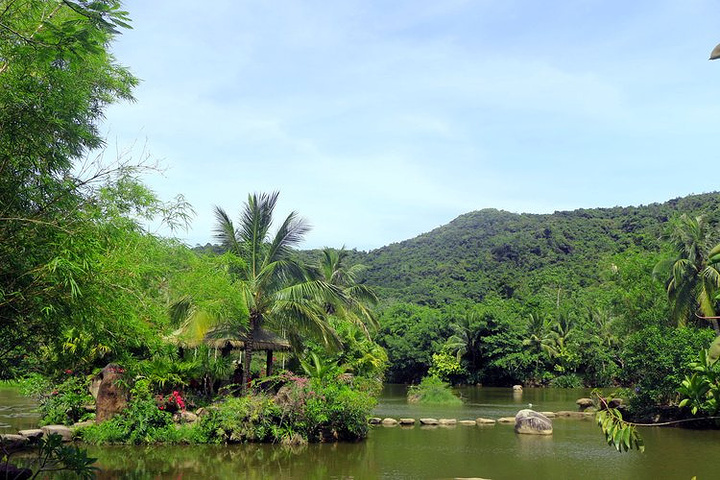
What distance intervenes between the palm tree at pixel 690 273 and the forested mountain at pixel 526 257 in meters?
23.4

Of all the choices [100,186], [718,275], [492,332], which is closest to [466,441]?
[718,275]

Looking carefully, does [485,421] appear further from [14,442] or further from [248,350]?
[14,442]

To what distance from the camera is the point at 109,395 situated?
13.3 meters

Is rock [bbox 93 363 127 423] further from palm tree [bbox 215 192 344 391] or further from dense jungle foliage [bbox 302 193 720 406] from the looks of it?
dense jungle foliage [bbox 302 193 720 406]

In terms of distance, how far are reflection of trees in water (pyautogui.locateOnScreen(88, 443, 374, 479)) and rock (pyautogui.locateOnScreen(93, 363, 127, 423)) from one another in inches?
32.3

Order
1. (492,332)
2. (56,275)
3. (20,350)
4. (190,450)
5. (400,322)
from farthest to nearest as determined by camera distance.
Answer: (400,322) → (492,332) → (190,450) → (20,350) → (56,275)

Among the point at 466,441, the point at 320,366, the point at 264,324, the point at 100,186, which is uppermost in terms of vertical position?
the point at 100,186

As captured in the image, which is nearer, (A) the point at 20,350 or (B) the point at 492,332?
(A) the point at 20,350

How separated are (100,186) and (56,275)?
1.09 metres

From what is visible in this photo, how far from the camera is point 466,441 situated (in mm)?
14250

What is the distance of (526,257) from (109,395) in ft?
169

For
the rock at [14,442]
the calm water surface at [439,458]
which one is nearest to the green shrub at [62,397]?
the calm water surface at [439,458]

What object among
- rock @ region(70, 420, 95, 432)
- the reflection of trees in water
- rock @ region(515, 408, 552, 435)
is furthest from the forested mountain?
rock @ region(70, 420, 95, 432)

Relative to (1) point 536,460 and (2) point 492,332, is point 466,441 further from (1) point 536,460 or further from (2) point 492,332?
(2) point 492,332
